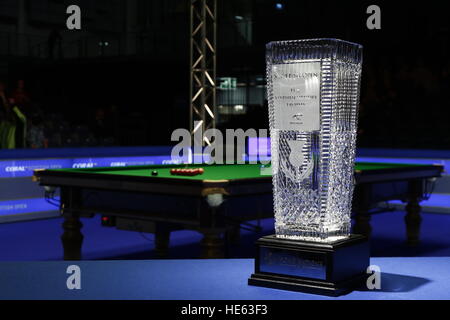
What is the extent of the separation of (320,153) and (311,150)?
2 centimetres

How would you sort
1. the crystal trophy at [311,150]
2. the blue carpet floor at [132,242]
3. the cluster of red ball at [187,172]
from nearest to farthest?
the crystal trophy at [311,150] → the cluster of red ball at [187,172] → the blue carpet floor at [132,242]

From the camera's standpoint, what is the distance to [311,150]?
1752 mm

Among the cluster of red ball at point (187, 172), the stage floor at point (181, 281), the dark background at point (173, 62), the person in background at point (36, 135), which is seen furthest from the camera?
the dark background at point (173, 62)

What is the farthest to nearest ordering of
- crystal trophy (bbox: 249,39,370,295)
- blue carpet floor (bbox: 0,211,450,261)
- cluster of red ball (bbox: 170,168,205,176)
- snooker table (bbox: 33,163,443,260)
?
blue carpet floor (bbox: 0,211,450,261) < cluster of red ball (bbox: 170,168,205,176) < snooker table (bbox: 33,163,443,260) < crystal trophy (bbox: 249,39,370,295)

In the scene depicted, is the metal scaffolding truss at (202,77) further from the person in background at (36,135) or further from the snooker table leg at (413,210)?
the snooker table leg at (413,210)

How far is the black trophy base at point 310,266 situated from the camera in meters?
1.60

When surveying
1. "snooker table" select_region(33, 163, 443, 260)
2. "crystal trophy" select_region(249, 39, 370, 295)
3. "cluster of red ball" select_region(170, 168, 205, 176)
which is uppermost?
"crystal trophy" select_region(249, 39, 370, 295)

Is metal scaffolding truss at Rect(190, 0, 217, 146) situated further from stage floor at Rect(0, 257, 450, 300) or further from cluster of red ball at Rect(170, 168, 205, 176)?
stage floor at Rect(0, 257, 450, 300)

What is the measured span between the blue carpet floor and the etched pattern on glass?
3.76 metres

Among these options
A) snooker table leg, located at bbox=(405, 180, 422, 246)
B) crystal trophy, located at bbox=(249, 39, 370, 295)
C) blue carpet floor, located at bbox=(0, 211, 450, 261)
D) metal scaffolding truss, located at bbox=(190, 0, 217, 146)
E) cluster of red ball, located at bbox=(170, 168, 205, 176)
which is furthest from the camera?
metal scaffolding truss, located at bbox=(190, 0, 217, 146)

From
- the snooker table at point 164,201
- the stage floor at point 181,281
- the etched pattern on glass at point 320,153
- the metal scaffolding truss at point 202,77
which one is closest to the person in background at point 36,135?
the metal scaffolding truss at point 202,77

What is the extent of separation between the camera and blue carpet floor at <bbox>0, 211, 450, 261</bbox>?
6004 mm

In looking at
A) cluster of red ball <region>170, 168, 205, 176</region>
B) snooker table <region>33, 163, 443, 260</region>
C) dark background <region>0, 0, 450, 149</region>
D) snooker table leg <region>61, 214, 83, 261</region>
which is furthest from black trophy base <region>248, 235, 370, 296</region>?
dark background <region>0, 0, 450, 149</region>

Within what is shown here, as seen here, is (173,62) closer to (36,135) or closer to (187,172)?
(36,135)
